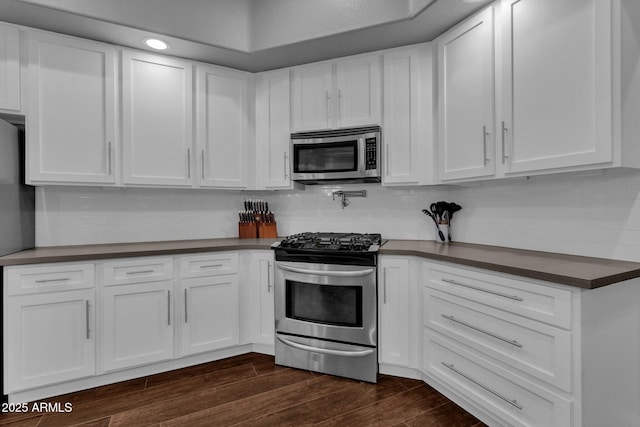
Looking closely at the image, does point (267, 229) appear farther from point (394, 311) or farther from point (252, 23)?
point (252, 23)

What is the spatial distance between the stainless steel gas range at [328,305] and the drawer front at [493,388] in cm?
44

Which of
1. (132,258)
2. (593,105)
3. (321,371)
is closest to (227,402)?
(321,371)

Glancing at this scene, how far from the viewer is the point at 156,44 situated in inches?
97.7

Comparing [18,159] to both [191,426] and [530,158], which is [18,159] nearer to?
[191,426]

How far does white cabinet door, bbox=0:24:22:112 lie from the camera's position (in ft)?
7.00

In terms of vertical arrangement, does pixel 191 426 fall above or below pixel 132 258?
below

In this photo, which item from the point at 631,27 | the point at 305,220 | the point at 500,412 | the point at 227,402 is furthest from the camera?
the point at 305,220

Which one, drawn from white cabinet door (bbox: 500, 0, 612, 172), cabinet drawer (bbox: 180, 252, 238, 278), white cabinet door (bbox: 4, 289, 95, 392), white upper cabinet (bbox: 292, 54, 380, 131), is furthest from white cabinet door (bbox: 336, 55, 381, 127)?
white cabinet door (bbox: 4, 289, 95, 392)

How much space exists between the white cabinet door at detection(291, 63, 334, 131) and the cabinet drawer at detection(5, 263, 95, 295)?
187 centimetres

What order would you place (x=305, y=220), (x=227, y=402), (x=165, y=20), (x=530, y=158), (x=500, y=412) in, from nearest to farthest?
Answer: 1. (x=500, y=412)
2. (x=530, y=158)
3. (x=227, y=402)
4. (x=165, y=20)
5. (x=305, y=220)

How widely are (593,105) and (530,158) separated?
36 centimetres

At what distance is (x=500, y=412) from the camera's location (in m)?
1.68

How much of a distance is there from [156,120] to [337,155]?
4.77 feet

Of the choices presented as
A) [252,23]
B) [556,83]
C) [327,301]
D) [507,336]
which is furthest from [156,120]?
[507,336]
